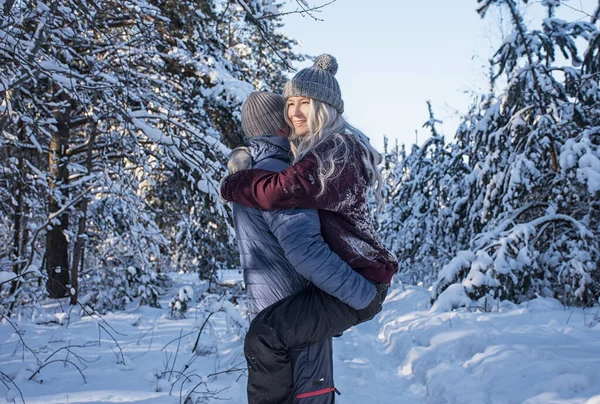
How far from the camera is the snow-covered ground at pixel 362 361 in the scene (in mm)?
3660

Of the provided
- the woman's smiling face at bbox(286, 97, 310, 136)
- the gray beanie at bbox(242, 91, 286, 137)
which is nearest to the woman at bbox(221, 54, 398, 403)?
the woman's smiling face at bbox(286, 97, 310, 136)

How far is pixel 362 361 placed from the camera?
5.73m

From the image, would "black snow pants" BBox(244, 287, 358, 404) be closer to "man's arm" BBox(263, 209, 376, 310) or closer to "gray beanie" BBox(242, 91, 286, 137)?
"man's arm" BBox(263, 209, 376, 310)

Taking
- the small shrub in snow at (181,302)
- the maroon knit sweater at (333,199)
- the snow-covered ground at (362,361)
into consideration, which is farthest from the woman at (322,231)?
the small shrub in snow at (181,302)

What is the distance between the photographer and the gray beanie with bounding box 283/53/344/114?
229 cm

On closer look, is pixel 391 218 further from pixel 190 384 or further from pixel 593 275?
pixel 190 384

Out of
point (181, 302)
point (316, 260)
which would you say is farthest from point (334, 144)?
point (181, 302)

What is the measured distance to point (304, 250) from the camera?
1.98m

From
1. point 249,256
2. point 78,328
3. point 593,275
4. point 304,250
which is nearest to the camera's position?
point 304,250

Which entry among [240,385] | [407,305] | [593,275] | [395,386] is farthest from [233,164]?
[407,305]

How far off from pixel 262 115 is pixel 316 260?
0.80 meters

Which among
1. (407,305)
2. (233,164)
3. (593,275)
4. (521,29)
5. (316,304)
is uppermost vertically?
(521,29)

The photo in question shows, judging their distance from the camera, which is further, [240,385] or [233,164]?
[240,385]

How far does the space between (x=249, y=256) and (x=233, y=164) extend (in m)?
0.44
